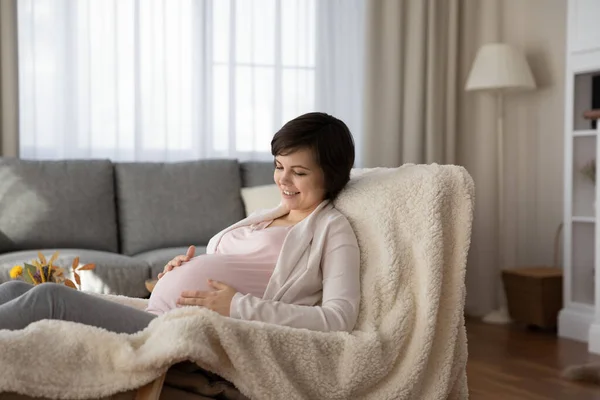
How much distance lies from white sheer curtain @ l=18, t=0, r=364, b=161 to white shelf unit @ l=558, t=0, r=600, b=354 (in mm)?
1284

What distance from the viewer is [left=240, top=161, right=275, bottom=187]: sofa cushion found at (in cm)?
416

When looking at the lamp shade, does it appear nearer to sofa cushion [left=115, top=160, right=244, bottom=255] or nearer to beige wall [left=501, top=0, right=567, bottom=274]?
beige wall [left=501, top=0, right=567, bottom=274]

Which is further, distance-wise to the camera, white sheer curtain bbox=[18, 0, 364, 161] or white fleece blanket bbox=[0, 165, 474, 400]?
white sheer curtain bbox=[18, 0, 364, 161]

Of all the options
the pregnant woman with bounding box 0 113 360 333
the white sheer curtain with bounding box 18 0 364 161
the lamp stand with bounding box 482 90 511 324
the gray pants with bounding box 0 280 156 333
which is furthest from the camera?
the lamp stand with bounding box 482 90 511 324

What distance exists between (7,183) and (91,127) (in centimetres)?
63

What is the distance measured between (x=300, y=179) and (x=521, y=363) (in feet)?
6.50

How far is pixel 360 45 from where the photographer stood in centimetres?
466

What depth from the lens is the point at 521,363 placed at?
11.1 ft

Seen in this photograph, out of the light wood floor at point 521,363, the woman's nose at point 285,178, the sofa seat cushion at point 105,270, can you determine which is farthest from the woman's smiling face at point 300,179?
the sofa seat cushion at point 105,270

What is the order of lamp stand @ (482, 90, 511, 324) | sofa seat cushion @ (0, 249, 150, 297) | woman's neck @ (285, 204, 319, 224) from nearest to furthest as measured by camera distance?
woman's neck @ (285, 204, 319, 224)
sofa seat cushion @ (0, 249, 150, 297)
lamp stand @ (482, 90, 511, 324)

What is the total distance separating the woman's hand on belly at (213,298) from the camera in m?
1.63

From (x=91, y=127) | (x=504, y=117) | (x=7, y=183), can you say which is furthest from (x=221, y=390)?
(x=504, y=117)

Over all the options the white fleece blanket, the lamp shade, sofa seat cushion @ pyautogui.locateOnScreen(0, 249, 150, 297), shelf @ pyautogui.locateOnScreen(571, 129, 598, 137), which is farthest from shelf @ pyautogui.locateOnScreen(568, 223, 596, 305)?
the white fleece blanket

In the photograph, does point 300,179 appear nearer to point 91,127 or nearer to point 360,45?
point 91,127
